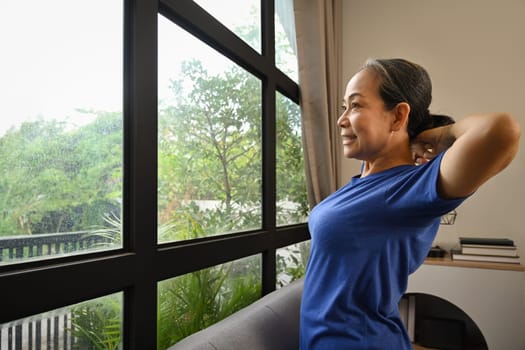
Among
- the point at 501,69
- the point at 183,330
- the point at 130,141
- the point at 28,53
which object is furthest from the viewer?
the point at 501,69

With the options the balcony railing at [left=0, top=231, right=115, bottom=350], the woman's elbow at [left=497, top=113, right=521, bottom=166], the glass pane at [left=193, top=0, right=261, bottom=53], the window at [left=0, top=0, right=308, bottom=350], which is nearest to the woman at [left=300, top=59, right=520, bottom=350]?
the woman's elbow at [left=497, top=113, right=521, bottom=166]

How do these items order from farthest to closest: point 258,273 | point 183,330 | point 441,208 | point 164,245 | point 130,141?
point 258,273 → point 183,330 → point 164,245 → point 130,141 → point 441,208

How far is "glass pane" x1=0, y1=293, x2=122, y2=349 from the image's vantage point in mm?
862

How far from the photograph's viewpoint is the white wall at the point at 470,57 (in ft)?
8.88

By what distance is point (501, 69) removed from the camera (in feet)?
9.04

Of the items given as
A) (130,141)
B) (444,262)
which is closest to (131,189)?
(130,141)

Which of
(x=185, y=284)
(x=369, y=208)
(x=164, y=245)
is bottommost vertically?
(x=185, y=284)

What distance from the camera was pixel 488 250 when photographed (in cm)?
246

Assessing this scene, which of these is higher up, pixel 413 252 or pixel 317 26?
pixel 317 26

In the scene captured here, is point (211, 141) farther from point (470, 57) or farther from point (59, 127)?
point (470, 57)

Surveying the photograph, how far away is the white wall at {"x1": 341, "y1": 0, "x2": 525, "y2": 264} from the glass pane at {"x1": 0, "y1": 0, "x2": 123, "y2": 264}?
2278mm

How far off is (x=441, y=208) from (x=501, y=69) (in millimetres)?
2470

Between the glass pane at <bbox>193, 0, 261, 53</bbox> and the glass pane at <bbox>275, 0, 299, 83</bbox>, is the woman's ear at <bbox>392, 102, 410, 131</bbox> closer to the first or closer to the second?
the glass pane at <bbox>193, 0, 261, 53</bbox>

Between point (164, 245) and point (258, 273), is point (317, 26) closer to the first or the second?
point (258, 273)
